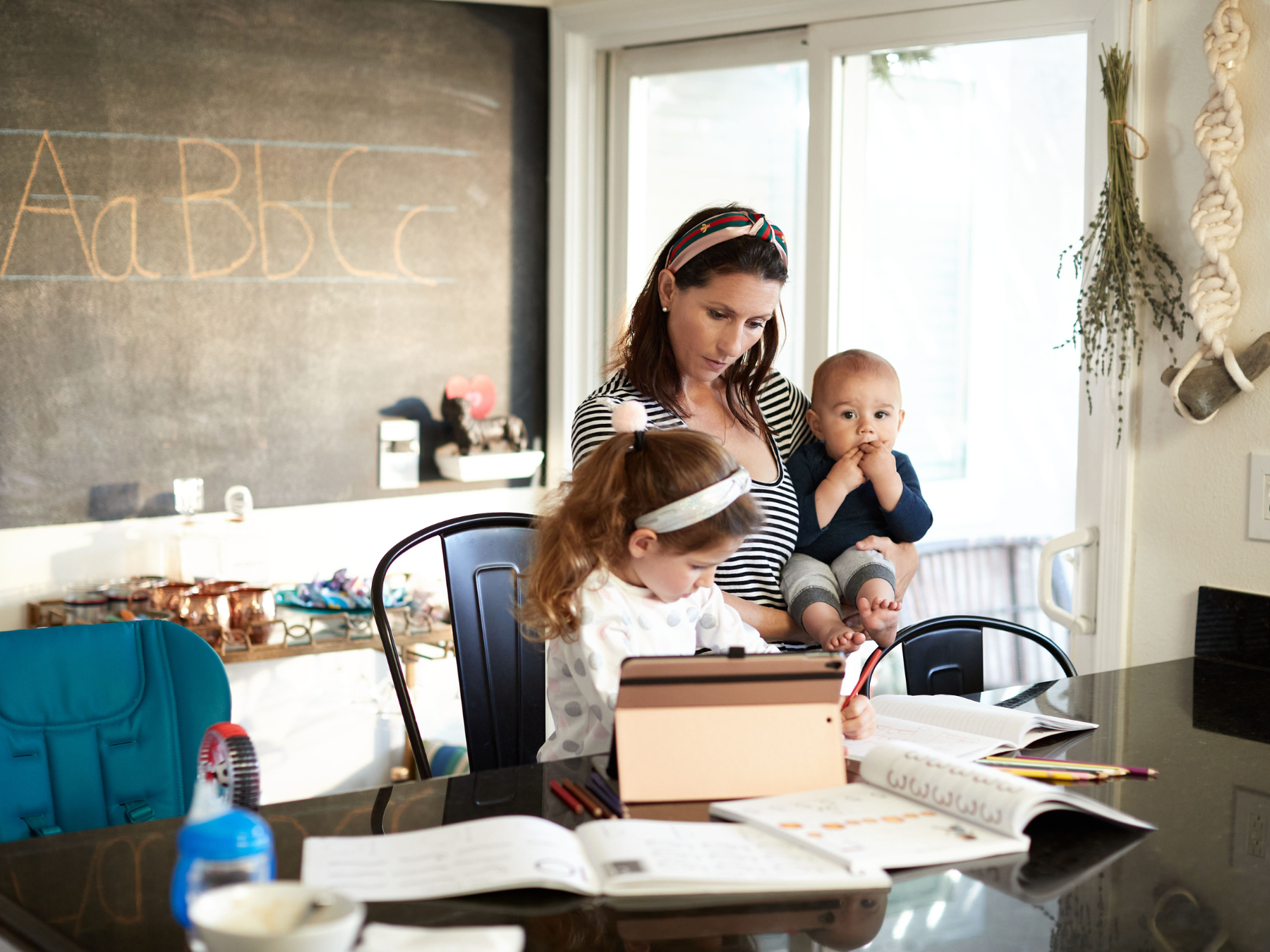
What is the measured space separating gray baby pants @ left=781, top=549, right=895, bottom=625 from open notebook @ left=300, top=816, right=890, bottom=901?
0.71 m

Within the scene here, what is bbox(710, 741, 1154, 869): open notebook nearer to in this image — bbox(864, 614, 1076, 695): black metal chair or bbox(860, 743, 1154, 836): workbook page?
bbox(860, 743, 1154, 836): workbook page

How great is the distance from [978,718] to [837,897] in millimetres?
580

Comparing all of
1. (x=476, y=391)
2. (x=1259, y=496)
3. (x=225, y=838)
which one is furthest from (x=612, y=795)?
(x=476, y=391)

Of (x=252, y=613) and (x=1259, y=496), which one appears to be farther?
(x=252, y=613)

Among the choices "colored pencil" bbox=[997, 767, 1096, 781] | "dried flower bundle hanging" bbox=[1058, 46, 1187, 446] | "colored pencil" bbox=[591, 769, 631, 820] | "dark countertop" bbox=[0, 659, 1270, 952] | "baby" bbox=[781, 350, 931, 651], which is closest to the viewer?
"dark countertop" bbox=[0, 659, 1270, 952]

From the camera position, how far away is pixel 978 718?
1539mm

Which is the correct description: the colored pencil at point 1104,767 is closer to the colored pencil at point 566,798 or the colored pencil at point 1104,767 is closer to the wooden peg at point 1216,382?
the colored pencil at point 566,798

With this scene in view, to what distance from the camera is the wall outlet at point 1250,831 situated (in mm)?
1152

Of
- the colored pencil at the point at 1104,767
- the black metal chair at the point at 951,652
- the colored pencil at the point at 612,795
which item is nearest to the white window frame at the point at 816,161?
the black metal chair at the point at 951,652

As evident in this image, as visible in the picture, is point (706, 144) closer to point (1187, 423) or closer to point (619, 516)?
point (1187, 423)

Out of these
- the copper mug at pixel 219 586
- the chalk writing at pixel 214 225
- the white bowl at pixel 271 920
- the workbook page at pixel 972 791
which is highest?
the chalk writing at pixel 214 225

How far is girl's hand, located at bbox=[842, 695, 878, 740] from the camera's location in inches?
56.6

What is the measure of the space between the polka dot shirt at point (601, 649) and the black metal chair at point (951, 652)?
553 mm

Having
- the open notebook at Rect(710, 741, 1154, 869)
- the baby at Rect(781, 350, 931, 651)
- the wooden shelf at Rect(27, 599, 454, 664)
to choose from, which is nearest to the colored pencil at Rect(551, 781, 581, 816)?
the open notebook at Rect(710, 741, 1154, 869)
